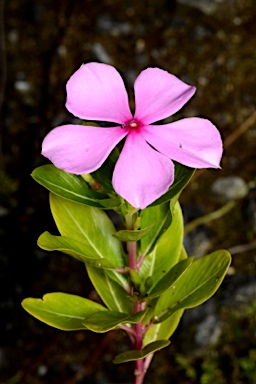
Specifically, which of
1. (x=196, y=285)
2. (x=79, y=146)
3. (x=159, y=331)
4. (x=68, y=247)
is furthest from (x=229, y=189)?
(x=79, y=146)

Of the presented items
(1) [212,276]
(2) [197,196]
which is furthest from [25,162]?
(1) [212,276]

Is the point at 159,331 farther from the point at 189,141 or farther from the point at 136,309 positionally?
the point at 189,141

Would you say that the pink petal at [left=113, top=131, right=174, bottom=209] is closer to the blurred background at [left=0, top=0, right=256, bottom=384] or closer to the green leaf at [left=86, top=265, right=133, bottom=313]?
the green leaf at [left=86, top=265, right=133, bottom=313]

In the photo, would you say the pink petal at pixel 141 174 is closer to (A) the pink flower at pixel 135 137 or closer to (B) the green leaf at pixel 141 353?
(A) the pink flower at pixel 135 137

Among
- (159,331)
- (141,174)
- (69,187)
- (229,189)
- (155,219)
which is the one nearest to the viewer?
(141,174)

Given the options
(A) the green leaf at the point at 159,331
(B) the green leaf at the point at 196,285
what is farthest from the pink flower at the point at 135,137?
(A) the green leaf at the point at 159,331

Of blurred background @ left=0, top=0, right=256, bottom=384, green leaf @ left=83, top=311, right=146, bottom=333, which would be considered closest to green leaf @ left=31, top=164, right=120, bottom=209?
green leaf @ left=83, top=311, right=146, bottom=333

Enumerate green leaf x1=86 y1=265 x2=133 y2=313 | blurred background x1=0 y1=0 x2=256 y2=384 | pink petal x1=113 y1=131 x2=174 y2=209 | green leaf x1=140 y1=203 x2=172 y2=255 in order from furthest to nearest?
blurred background x1=0 y1=0 x2=256 y2=384, green leaf x1=86 y1=265 x2=133 y2=313, green leaf x1=140 y1=203 x2=172 y2=255, pink petal x1=113 y1=131 x2=174 y2=209
